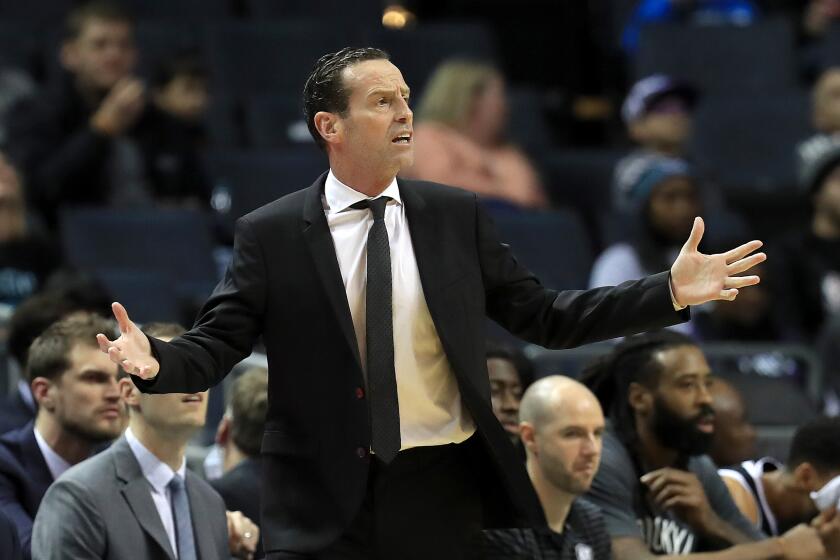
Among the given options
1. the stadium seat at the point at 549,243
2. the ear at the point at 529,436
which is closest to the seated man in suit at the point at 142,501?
the ear at the point at 529,436

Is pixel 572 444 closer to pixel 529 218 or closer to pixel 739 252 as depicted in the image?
pixel 739 252

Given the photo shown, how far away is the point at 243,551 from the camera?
477 centimetres

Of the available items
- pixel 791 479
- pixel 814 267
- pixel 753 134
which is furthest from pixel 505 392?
pixel 753 134

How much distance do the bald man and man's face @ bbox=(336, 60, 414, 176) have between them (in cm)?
145

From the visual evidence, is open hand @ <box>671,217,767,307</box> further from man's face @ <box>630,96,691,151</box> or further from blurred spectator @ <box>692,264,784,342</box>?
man's face @ <box>630,96,691,151</box>

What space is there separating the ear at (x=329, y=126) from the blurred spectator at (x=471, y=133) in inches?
166

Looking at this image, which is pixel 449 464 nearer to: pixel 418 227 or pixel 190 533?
pixel 418 227

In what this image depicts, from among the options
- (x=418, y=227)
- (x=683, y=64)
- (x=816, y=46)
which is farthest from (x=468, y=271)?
(x=816, y=46)

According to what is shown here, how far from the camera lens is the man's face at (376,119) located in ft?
11.8

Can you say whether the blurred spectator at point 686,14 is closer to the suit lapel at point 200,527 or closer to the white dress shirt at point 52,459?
the white dress shirt at point 52,459

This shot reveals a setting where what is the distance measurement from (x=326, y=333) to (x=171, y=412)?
1074 millimetres

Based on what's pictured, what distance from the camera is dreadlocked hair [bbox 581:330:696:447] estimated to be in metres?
5.35

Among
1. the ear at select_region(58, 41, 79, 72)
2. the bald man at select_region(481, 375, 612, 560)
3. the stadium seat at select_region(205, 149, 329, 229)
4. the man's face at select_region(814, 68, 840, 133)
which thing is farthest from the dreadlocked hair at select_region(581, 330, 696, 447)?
the ear at select_region(58, 41, 79, 72)

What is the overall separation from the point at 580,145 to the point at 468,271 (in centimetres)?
633
